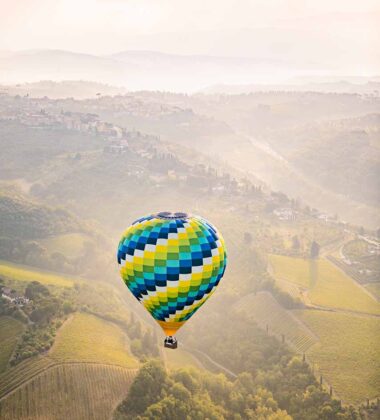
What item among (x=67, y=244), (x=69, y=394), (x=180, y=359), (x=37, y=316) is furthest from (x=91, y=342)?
(x=67, y=244)

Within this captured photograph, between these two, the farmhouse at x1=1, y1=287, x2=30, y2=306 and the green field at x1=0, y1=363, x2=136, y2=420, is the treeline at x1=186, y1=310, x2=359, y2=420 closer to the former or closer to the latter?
Result: the green field at x1=0, y1=363, x2=136, y2=420

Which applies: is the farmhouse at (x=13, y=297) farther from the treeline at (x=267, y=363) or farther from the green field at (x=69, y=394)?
the treeline at (x=267, y=363)

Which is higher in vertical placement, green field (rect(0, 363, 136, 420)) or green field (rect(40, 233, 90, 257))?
green field (rect(0, 363, 136, 420))

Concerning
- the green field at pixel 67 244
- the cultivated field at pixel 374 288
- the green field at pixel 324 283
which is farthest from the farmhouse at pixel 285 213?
the green field at pixel 67 244

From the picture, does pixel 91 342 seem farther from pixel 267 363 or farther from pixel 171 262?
pixel 171 262

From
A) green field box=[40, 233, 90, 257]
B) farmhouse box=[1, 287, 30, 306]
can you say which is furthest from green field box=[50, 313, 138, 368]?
green field box=[40, 233, 90, 257]
